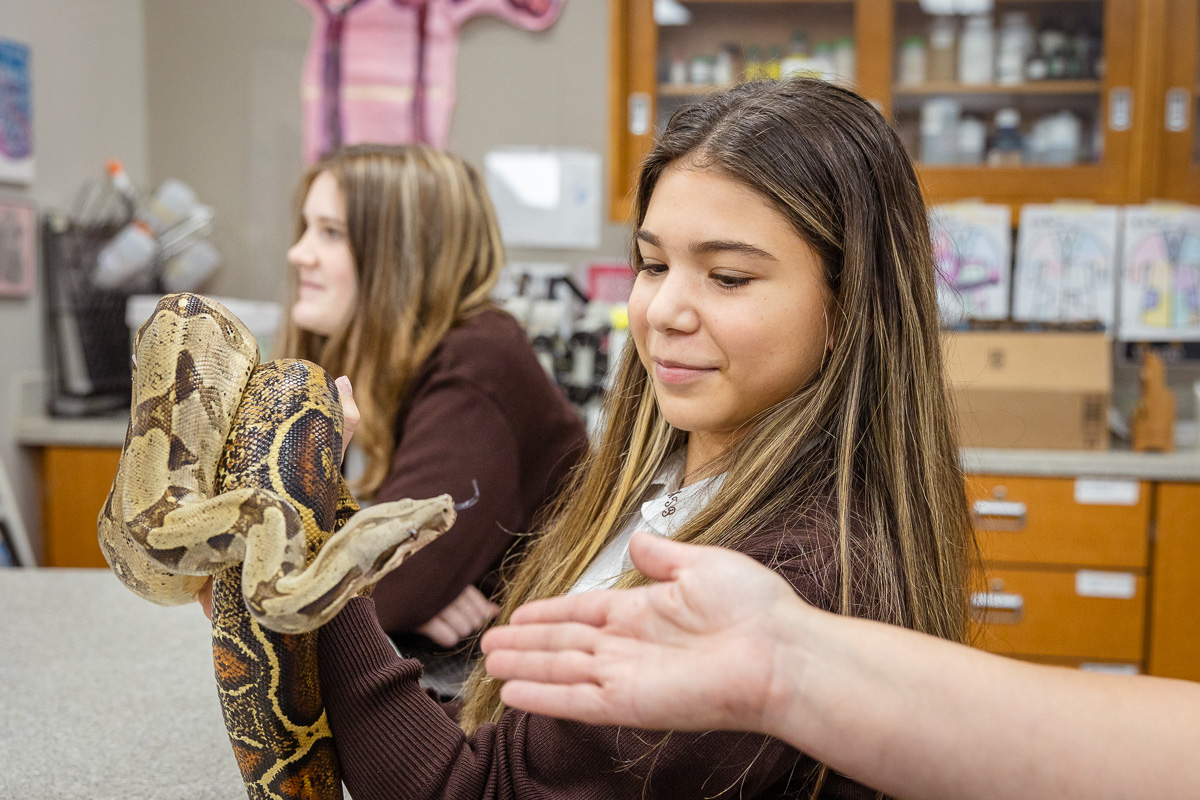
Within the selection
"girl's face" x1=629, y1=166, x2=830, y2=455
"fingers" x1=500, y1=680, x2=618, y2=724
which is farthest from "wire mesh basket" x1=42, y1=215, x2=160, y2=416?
"fingers" x1=500, y1=680, x2=618, y2=724

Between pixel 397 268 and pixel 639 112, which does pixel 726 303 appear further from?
pixel 639 112

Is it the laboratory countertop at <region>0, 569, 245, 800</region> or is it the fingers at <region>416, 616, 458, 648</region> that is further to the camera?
the fingers at <region>416, 616, 458, 648</region>

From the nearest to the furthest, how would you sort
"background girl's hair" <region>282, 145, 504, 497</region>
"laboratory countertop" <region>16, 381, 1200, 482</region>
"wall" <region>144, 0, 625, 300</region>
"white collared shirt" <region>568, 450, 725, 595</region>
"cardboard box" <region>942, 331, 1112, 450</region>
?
"white collared shirt" <region>568, 450, 725, 595</region> → "background girl's hair" <region>282, 145, 504, 497</region> → "laboratory countertop" <region>16, 381, 1200, 482</region> → "cardboard box" <region>942, 331, 1112, 450</region> → "wall" <region>144, 0, 625, 300</region>

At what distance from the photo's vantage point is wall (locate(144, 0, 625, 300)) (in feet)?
12.9

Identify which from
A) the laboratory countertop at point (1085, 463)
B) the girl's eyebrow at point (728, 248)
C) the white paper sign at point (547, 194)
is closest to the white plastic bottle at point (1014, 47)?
the laboratory countertop at point (1085, 463)

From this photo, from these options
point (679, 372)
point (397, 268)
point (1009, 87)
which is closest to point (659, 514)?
point (679, 372)

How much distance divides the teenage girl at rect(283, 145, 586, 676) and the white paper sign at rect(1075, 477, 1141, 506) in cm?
184

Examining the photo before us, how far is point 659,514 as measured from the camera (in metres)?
1.12

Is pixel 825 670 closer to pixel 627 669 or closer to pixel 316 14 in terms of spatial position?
pixel 627 669

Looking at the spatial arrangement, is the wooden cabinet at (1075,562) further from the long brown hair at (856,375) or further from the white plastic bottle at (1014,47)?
the long brown hair at (856,375)

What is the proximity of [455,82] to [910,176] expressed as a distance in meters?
3.22

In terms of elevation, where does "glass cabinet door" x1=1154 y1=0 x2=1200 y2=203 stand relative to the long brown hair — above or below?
above

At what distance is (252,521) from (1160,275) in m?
3.65

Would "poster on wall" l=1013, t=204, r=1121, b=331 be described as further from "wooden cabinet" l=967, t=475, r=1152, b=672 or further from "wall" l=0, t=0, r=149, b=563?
"wall" l=0, t=0, r=149, b=563
